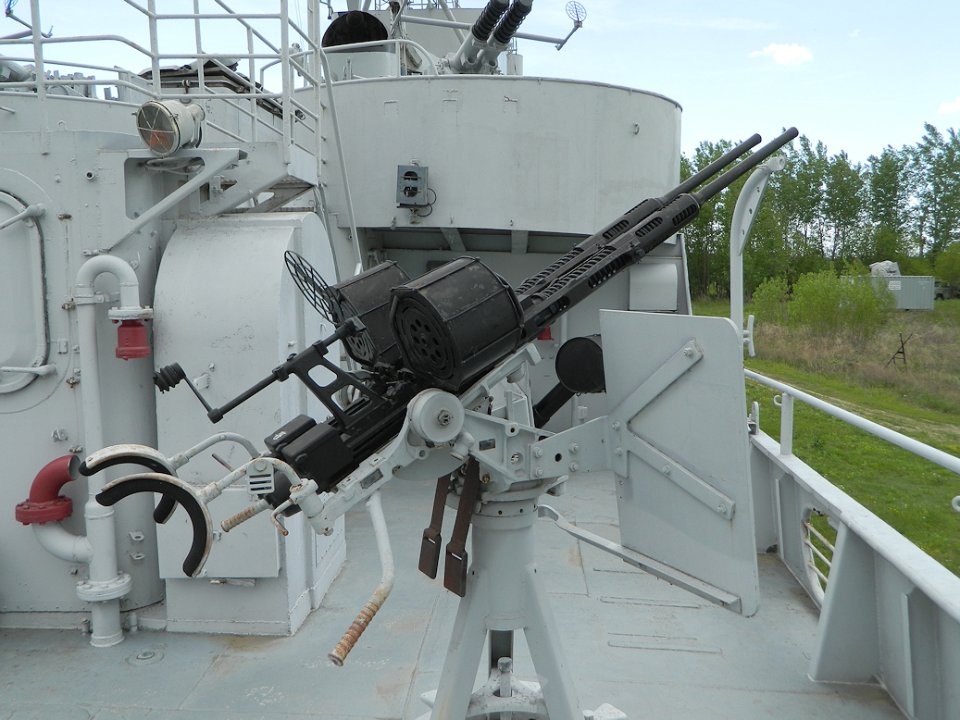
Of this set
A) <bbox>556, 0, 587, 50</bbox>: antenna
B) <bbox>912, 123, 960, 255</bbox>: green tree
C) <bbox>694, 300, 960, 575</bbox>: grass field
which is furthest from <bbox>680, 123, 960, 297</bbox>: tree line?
<bbox>556, 0, 587, 50</bbox>: antenna

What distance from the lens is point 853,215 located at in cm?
3888

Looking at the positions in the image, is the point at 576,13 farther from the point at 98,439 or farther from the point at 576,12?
the point at 98,439

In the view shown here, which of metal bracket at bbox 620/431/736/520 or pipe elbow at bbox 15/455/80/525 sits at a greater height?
metal bracket at bbox 620/431/736/520

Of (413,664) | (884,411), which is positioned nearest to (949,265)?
(884,411)

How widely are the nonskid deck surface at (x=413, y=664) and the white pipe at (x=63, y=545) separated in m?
0.44

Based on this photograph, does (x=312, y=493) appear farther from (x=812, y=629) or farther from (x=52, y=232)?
(x=812, y=629)

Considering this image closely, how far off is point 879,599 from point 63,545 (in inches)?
146

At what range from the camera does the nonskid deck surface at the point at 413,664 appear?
122 inches

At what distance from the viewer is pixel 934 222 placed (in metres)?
39.6

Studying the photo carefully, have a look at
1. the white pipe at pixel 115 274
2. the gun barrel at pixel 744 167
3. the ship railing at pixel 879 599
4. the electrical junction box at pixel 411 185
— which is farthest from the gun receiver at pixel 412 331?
the electrical junction box at pixel 411 185

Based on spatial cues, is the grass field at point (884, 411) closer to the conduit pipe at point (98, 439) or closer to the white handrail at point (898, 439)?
the white handrail at point (898, 439)

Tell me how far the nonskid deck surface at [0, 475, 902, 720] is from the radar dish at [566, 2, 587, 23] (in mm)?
4957

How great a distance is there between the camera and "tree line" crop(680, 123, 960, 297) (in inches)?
1480

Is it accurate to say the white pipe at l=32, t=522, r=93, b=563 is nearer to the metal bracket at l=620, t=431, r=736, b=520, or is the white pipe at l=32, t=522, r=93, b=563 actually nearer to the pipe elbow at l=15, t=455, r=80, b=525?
the pipe elbow at l=15, t=455, r=80, b=525
